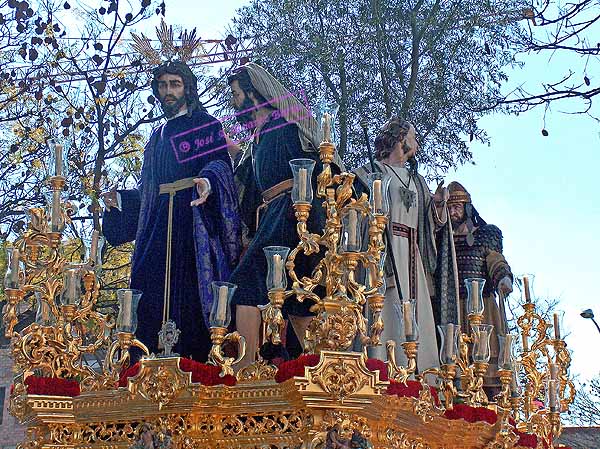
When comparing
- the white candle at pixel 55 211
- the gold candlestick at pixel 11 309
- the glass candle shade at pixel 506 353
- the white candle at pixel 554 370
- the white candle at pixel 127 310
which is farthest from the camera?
the white candle at pixel 554 370

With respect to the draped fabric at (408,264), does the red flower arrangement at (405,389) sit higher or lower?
lower

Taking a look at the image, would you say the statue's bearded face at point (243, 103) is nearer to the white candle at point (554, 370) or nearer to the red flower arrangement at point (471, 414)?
the red flower arrangement at point (471, 414)

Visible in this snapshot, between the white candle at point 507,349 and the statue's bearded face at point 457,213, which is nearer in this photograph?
the white candle at point 507,349

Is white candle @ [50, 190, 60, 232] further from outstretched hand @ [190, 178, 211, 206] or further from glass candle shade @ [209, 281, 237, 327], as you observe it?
glass candle shade @ [209, 281, 237, 327]

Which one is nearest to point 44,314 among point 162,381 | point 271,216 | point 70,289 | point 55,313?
point 55,313

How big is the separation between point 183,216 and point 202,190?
404 mm

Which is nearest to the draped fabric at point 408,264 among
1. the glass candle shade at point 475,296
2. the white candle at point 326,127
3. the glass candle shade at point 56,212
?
the glass candle shade at point 475,296

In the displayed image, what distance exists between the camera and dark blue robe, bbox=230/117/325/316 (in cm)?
850

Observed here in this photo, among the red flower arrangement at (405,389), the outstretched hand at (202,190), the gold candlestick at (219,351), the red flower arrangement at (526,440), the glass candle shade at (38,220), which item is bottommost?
the red flower arrangement at (526,440)

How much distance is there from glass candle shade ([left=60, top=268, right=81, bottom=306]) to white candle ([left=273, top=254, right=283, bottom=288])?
1.70 meters

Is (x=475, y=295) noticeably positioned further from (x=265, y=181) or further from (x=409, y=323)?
(x=265, y=181)

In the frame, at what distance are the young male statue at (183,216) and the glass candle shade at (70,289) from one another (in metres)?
1.12

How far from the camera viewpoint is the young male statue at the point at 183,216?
877 centimetres

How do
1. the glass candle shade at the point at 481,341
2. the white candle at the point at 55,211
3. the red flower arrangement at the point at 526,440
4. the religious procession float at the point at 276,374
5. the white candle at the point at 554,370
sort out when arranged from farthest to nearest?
the white candle at the point at 554,370, the red flower arrangement at the point at 526,440, the glass candle shade at the point at 481,341, the white candle at the point at 55,211, the religious procession float at the point at 276,374
